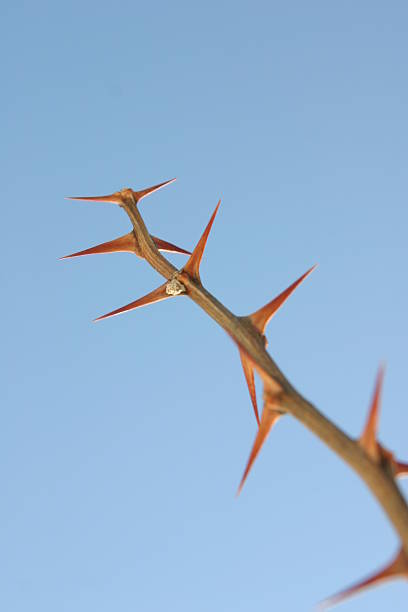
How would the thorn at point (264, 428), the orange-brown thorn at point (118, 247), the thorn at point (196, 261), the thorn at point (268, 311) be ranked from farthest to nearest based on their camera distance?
the orange-brown thorn at point (118, 247) → the thorn at point (196, 261) → the thorn at point (268, 311) → the thorn at point (264, 428)

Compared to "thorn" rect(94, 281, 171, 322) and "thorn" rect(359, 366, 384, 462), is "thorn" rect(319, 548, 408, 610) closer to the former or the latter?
"thorn" rect(359, 366, 384, 462)

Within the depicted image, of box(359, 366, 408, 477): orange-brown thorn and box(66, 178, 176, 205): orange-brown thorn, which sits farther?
box(66, 178, 176, 205): orange-brown thorn

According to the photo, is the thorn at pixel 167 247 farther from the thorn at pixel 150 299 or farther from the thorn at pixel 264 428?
the thorn at pixel 264 428

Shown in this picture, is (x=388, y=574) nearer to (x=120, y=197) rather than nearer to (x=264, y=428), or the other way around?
(x=264, y=428)

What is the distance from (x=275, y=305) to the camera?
3.04m

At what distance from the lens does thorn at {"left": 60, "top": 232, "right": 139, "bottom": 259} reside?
12.3ft

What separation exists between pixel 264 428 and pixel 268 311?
57cm

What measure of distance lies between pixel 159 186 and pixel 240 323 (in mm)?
1532

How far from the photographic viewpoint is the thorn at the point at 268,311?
303 cm

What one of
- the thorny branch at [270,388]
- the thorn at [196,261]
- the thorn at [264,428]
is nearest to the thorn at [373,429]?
the thorny branch at [270,388]

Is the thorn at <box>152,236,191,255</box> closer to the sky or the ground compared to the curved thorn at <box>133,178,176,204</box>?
closer to the ground

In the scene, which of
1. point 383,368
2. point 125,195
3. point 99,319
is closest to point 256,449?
point 383,368

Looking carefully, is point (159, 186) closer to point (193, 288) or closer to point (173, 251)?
point (173, 251)

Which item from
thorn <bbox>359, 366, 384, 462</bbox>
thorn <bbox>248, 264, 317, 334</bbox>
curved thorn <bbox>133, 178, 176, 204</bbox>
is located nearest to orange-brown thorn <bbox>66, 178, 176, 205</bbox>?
curved thorn <bbox>133, 178, 176, 204</bbox>
